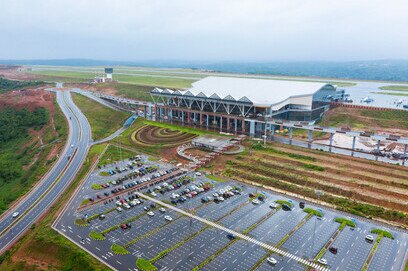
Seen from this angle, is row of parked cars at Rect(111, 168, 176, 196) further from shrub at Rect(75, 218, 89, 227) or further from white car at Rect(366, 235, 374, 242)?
white car at Rect(366, 235, 374, 242)

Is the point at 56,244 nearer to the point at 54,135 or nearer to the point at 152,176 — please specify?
the point at 152,176

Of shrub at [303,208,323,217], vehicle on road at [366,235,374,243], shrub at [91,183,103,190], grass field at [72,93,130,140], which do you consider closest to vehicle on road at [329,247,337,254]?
vehicle on road at [366,235,374,243]

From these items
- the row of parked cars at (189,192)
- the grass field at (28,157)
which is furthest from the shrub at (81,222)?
the grass field at (28,157)

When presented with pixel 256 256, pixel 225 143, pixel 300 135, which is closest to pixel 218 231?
pixel 256 256

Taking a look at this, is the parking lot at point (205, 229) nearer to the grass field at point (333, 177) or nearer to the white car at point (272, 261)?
the white car at point (272, 261)

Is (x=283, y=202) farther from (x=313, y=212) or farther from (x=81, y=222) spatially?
(x=81, y=222)

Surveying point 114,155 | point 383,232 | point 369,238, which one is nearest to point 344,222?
point 369,238
